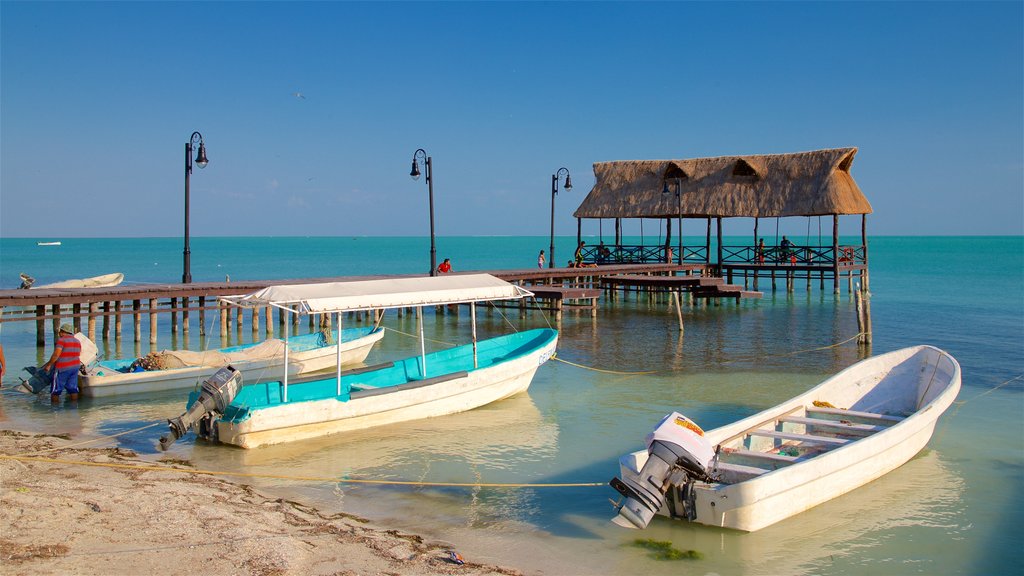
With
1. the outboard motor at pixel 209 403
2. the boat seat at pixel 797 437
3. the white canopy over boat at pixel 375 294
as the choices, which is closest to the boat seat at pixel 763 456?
the boat seat at pixel 797 437

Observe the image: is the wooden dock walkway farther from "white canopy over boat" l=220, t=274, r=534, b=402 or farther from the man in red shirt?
"white canopy over boat" l=220, t=274, r=534, b=402

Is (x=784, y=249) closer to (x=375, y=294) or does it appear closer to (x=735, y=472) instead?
(x=375, y=294)

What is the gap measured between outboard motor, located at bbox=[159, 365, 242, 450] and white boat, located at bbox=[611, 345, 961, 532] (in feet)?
19.2

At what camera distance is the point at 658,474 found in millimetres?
7375

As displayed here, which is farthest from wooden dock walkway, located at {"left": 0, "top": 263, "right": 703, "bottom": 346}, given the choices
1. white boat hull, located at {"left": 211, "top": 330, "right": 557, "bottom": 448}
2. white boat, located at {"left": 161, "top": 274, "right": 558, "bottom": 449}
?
white boat hull, located at {"left": 211, "top": 330, "right": 557, "bottom": 448}

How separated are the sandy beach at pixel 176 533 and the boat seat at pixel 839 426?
5.15 m

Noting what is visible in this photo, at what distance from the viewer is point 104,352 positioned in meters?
20.5

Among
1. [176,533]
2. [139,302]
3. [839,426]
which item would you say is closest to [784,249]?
[139,302]

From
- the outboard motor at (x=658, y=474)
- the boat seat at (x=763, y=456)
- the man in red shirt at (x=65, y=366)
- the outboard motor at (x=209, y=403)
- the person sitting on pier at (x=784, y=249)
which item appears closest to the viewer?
the outboard motor at (x=658, y=474)

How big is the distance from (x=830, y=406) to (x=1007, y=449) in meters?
2.59

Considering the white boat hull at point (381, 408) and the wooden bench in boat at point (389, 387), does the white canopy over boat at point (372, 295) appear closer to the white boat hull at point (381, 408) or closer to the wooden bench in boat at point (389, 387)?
the wooden bench in boat at point (389, 387)

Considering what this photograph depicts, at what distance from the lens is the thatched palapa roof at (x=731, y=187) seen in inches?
1310

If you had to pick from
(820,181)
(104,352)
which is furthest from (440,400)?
(820,181)

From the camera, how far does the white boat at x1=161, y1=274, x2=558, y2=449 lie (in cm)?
1074
